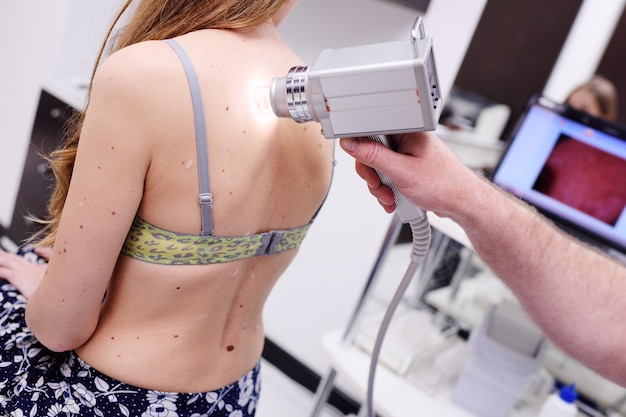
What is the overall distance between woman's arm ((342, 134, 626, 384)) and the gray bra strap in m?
0.22

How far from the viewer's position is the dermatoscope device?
0.52m

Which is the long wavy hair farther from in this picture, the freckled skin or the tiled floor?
the tiled floor

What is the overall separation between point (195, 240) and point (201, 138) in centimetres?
16

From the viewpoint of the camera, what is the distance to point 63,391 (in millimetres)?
826

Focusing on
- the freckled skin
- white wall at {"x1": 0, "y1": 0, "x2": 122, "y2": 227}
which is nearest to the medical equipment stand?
the freckled skin

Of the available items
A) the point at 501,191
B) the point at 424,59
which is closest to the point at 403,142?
the point at 424,59

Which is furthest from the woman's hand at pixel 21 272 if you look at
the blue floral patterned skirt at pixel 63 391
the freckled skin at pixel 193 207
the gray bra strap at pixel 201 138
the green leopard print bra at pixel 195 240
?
the gray bra strap at pixel 201 138

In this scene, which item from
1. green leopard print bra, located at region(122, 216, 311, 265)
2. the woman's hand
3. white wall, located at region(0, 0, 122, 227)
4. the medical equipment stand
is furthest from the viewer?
white wall, located at region(0, 0, 122, 227)

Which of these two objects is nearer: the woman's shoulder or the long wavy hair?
the woman's shoulder

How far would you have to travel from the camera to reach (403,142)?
2.11 ft

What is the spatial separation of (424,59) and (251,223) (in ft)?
1.34

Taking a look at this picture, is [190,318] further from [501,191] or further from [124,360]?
[501,191]

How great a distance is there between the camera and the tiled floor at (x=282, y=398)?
1.94 meters

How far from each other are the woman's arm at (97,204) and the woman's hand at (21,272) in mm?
179
